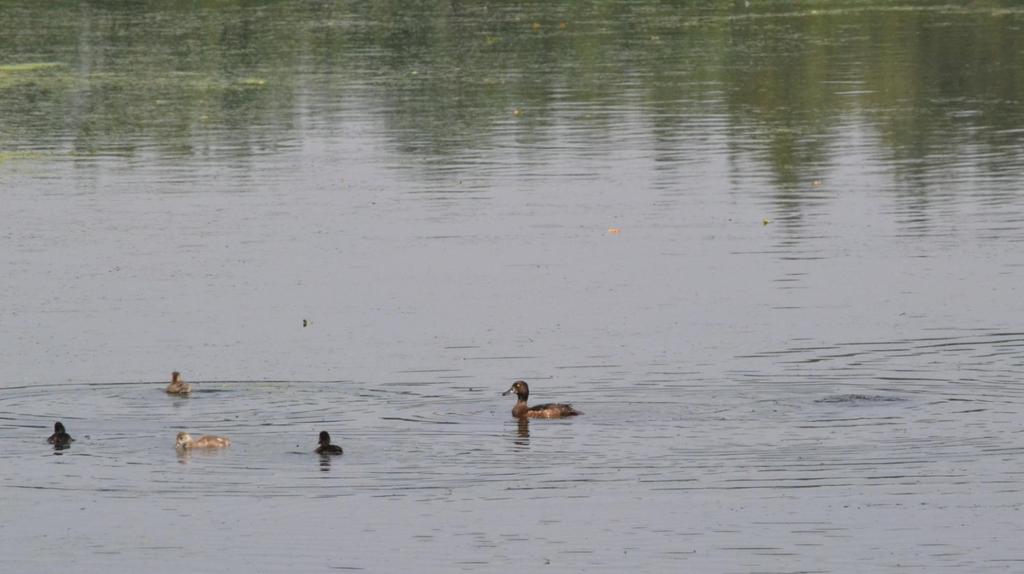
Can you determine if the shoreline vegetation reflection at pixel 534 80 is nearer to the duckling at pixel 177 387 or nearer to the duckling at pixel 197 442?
the duckling at pixel 177 387

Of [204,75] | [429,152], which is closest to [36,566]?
[429,152]

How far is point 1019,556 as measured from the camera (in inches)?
649

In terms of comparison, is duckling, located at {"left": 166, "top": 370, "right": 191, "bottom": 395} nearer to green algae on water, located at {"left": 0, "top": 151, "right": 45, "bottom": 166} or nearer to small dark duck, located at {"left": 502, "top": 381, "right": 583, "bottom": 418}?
small dark duck, located at {"left": 502, "top": 381, "right": 583, "bottom": 418}

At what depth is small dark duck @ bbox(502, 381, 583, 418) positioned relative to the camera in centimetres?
2020

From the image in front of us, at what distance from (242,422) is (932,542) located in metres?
6.94

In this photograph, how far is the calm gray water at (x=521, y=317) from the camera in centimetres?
1761

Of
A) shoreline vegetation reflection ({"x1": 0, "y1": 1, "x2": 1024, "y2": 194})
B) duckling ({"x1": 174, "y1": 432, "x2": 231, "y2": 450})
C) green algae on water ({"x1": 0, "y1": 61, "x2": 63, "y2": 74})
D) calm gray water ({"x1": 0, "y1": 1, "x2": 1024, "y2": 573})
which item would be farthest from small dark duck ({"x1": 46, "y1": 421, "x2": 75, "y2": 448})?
green algae on water ({"x1": 0, "y1": 61, "x2": 63, "y2": 74})

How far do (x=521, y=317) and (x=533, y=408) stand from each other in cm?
506

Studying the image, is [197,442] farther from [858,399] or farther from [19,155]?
[19,155]

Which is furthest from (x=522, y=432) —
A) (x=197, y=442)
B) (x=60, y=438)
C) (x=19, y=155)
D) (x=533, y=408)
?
(x=19, y=155)

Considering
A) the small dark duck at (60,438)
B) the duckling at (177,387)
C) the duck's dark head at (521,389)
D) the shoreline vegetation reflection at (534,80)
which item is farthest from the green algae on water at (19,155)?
the duck's dark head at (521,389)

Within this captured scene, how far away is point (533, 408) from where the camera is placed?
20234 millimetres

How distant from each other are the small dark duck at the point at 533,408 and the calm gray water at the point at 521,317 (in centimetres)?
18

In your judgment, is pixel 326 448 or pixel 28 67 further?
pixel 28 67
